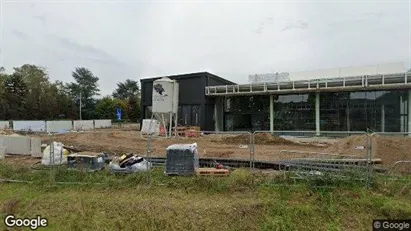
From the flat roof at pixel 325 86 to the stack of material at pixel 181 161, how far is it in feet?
61.1

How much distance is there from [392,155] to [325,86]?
13654 millimetres

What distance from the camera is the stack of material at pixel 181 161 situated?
340 inches

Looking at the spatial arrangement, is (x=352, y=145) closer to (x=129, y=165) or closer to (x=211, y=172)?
(x=211, y=172)

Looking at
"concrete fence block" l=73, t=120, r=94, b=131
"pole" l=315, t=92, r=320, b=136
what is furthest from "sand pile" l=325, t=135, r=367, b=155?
"concrete fence block" l=73, t=120, r=94, b=131

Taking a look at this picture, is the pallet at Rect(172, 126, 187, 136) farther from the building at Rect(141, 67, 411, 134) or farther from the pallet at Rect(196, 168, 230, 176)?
the pallet at Rect(196, 168, 230, 176)

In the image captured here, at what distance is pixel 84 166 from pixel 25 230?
364 cm

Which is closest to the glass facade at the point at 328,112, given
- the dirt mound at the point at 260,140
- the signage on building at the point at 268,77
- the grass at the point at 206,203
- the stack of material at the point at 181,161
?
the signage on building at the point at 268,77

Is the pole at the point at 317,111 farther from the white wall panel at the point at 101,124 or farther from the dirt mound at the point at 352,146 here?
the white wall panel at the point at 101,124

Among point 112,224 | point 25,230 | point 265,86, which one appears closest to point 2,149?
point 25,230

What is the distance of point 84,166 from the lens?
9.52 meters

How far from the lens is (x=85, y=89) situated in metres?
77.7

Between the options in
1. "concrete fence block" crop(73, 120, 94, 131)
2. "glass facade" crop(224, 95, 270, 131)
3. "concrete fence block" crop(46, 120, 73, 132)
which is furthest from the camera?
"concrete fence block" crop(73, 120, 94, 131)

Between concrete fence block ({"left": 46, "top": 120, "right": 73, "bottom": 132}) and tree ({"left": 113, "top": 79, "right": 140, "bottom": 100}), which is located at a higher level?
tree ({"left": 113, "top": 79, "right": 140, "bottom": 100})

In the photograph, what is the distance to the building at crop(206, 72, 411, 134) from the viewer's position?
22609 mm
